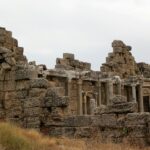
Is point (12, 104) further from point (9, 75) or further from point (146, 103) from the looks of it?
point (146, 103)

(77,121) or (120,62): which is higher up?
(120,62)

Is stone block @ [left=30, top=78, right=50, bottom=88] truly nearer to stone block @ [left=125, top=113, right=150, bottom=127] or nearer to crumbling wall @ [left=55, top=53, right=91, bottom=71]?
→ stone block @ [left=125, top=113, right=150, bottom=127]

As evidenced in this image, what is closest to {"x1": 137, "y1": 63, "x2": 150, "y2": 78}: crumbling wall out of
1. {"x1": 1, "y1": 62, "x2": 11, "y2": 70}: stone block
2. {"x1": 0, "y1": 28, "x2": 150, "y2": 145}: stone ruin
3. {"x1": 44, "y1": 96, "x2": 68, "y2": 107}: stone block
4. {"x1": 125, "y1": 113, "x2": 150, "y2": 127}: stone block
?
{"x1": 0, "y1": 28, "x2": 150, "y2": 145}: stone ruin

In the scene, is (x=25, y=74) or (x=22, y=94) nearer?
(x=22, y=94)

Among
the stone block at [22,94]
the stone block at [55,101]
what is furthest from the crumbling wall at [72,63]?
the stone block at [55,101]

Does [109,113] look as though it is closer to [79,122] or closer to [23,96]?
[79,122]

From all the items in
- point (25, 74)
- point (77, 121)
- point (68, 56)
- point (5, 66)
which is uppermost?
point (68, 56)

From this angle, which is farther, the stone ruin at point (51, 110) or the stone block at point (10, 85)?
the stone block at point (10, 85)

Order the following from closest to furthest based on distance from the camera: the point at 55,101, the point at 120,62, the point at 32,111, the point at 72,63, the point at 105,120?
1. the point at 105,120
2. the point at 55,101
3. the point at 32,111
4. the point at 72,63
5. the point at 120,62

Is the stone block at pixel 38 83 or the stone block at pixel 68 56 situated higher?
the stone block at pixel 68 56

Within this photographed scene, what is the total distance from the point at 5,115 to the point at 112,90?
1744 cm

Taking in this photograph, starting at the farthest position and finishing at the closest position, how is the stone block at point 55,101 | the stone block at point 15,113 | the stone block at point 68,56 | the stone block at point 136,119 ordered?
1. the stone block at point 68,56
2. the stone block at point 15,113
3. the stone block at point 55,101
4. the stone block at point 136,119

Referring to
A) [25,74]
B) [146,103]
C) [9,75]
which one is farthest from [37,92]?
[146,103]

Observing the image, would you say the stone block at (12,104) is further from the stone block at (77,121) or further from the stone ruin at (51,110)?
the stone block at (77,121)
